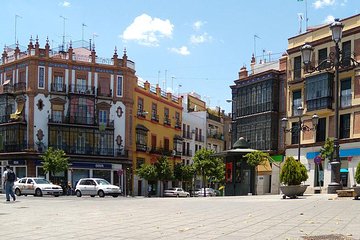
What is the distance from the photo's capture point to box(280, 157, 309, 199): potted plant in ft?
70.0

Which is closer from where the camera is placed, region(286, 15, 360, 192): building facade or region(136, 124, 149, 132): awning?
region(286, 15, 360, 192): building facade

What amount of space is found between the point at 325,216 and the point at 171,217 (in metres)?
3.70

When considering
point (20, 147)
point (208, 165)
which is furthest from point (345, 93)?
point (20, 147)

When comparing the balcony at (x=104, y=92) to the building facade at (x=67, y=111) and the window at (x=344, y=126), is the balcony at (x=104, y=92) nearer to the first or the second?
the building facade at (x=67, y=111)

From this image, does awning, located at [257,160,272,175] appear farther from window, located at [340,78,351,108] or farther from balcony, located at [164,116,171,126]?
balcony, located at [164,116,171,126]

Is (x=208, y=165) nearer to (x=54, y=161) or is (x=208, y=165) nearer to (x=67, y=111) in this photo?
(x=54, y=161)

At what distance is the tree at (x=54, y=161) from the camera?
5075cm

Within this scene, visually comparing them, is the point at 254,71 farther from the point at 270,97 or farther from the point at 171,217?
the point at 171,217

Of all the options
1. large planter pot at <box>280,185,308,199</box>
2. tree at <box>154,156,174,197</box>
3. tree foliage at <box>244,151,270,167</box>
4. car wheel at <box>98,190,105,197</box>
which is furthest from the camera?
tree at <box>154,156,174,197</box>

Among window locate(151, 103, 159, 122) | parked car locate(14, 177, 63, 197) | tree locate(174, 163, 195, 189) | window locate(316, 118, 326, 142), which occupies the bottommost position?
tree locate(174, 163, 195, 189)

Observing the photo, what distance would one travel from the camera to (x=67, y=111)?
56.4 m

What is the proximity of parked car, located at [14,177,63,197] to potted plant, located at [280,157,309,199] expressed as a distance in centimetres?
1932

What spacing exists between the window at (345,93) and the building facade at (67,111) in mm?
26642

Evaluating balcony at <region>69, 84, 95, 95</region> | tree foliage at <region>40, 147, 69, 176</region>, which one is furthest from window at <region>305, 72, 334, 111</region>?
balcony at <region>69, 84, 95, 95</region>
